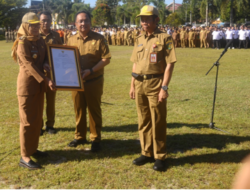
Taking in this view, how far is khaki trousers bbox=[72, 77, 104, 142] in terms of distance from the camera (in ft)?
14.9

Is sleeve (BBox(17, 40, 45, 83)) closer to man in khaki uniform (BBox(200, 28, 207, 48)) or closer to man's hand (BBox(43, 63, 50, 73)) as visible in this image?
man's hand (BBox(43, 63, 50, 73))

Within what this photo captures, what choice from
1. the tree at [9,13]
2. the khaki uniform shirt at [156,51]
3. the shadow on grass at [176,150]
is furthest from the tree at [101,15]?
the khaki uniform shirt at [156,51]

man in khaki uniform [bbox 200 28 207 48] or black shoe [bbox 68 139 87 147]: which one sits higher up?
man in khaki uniform [bbox 200 28 207 48]

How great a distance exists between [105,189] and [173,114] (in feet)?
11.4

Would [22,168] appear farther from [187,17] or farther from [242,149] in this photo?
[187,17]

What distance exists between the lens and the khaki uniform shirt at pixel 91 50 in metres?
4.39

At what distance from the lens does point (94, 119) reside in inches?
186

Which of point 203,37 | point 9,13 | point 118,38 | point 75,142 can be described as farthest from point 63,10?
point 75,142

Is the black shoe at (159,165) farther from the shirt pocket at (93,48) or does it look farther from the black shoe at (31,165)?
the shirt pocket at (93,48)

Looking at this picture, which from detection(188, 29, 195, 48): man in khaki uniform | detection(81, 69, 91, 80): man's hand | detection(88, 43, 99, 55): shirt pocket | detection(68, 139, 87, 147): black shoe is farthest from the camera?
detection(188, 29, 195, 48): man in khaki uniform

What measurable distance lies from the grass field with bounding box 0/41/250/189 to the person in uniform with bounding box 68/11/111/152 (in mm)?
489

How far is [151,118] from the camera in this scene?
160 inches

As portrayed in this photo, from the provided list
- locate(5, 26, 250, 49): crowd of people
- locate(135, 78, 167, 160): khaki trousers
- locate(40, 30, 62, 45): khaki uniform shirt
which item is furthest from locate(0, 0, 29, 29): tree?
locate(135, 78, 167, 160): khaki trousers

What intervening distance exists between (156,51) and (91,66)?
3.92 ft
